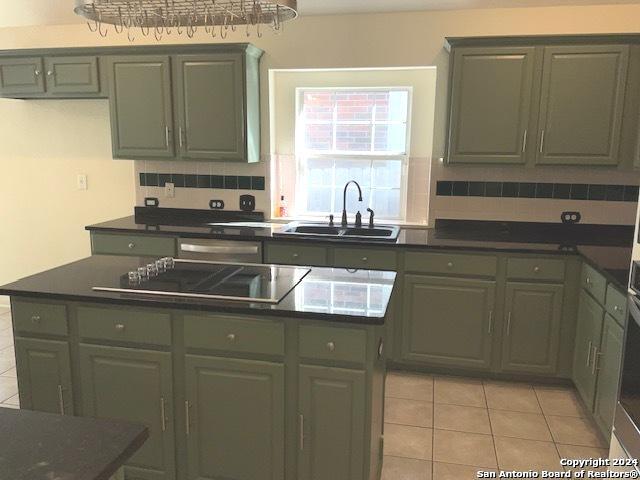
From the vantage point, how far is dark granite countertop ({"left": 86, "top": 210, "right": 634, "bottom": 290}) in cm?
307

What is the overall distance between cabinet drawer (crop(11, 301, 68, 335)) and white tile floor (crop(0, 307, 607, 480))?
44.3 inches

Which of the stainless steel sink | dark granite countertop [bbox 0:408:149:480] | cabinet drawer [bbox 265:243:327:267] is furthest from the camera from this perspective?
the stainless steel sink

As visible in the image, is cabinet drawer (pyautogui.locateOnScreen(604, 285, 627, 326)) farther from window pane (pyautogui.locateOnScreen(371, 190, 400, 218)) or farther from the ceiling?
the ceiling

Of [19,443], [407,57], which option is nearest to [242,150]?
[407,57]

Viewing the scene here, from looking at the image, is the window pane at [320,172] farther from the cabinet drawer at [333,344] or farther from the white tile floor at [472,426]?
the cabinet drawer at [333,344]

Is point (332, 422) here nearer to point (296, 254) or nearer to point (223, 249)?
point (296, 254)

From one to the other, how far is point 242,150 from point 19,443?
2.81 metres

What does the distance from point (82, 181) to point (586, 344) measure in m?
3.91

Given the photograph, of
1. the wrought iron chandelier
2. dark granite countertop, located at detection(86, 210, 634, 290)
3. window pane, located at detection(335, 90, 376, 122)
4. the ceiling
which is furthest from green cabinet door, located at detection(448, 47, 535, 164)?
the wrought iron chandelier

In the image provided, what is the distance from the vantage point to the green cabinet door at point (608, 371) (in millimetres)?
2383

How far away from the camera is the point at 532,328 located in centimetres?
316

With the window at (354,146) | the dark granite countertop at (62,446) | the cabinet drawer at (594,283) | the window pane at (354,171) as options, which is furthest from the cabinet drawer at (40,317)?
the cabinet drawer at (594,283)

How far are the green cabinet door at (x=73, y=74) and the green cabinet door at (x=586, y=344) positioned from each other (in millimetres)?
3551

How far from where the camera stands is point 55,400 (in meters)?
2.15
